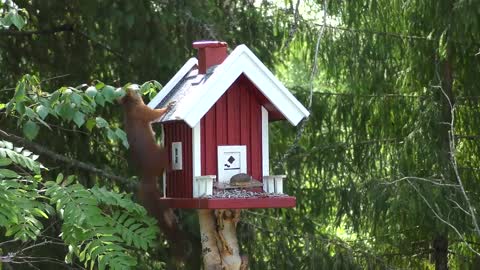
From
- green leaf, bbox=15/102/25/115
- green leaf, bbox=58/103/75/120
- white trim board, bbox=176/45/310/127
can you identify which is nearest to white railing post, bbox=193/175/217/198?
white trim board, bbox=176/45/310/127

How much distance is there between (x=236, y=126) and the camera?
3865mm

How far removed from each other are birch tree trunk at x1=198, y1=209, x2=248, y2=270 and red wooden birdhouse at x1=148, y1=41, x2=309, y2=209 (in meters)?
0.14

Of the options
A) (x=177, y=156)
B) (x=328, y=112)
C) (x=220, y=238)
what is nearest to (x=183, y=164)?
(x=177, y=156)

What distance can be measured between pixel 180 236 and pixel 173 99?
0.69m

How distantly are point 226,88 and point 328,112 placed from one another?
272 centimetres

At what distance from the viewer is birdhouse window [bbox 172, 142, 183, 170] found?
3.92m

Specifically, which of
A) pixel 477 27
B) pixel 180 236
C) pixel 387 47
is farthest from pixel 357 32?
pixel 180 236

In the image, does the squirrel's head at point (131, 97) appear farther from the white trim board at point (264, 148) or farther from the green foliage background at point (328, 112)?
the green foliage background at point (328, 112)

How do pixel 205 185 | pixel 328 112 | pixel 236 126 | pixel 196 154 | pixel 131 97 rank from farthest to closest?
pixel 328 112 → pixel 131 97 → pixel 236 126 → pixel 196 154 → pixel 205 185

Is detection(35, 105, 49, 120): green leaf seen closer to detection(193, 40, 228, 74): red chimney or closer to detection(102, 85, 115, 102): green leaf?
detection(102, 85, 115, 102): green leaf

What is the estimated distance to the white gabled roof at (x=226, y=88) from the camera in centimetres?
364

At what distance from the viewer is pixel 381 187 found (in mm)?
5766

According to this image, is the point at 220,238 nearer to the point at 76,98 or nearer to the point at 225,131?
the point at 225,131

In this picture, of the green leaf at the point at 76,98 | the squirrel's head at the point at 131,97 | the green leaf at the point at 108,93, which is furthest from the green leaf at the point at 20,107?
the squirrel's head at the point at 131,97
